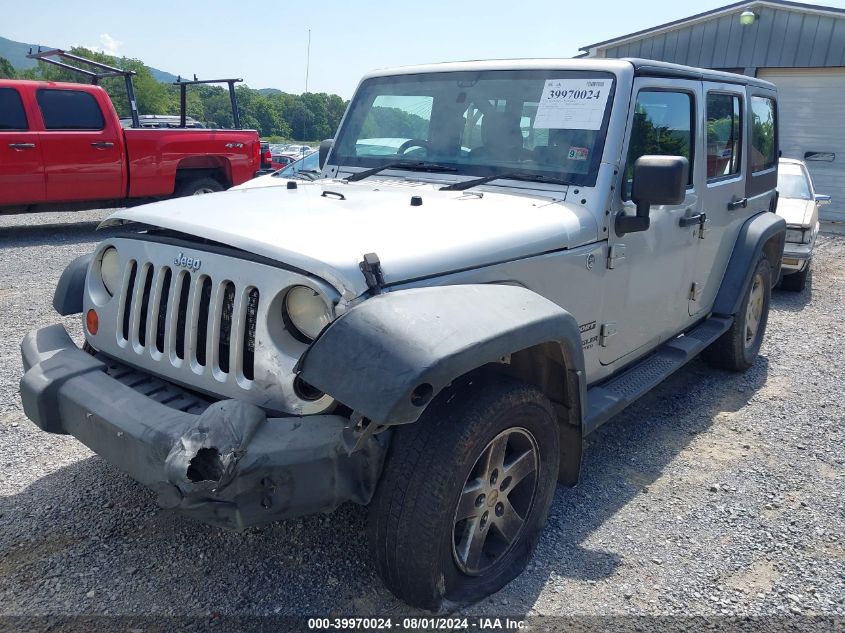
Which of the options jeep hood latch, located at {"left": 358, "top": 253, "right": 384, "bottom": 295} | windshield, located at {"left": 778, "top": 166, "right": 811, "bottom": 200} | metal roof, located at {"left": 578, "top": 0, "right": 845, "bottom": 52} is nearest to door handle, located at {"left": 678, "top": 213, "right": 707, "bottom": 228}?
jeep hood latch, located at {"left": 358, "top": 253, "right": 384, "bottom": 295}

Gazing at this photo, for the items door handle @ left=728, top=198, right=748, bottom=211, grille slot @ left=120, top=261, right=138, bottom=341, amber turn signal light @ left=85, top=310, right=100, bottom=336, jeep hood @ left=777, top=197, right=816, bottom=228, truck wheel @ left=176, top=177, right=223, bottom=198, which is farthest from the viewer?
truck wheel @ left=176, top=177, right=223, bottom=198

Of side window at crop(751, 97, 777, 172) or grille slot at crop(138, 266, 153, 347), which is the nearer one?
grille slot at crop(138, 266, 153, 347)

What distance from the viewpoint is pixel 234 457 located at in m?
2.00

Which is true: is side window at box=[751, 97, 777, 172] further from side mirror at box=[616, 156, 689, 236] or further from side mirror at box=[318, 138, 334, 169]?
side mirror at box=[318, 138, 334, 169]

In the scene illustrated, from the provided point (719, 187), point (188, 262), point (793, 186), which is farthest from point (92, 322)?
point (793, 186)

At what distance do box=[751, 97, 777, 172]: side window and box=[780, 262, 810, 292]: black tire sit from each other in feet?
9.42

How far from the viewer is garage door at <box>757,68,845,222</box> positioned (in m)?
13.1

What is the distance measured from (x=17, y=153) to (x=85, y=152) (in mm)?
823

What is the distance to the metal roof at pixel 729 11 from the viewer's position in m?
12.4

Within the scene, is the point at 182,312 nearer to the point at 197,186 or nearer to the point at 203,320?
the point at 203,320

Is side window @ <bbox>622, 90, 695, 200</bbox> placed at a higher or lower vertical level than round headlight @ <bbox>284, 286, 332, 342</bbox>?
higher

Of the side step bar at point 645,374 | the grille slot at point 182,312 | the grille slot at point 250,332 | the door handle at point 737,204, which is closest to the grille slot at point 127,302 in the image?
the grille slot at point 182,312

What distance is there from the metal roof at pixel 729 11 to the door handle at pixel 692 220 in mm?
10949

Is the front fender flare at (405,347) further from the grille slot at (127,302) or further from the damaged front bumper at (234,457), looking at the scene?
the grille slot at (127,302)
